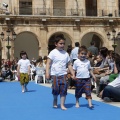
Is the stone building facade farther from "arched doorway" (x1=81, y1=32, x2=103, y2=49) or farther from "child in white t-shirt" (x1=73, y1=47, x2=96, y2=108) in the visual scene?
"child in white t-shirt" (x1=73, y1=47, x2=96, y2=108)

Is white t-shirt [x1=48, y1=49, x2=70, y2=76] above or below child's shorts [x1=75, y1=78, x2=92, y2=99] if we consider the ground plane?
above

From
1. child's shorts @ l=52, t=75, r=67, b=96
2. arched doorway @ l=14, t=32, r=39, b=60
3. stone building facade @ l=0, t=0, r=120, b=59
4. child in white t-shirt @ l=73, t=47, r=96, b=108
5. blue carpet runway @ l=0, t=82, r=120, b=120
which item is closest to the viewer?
blue carpet runway @ l=0, t=82, r=120, b=120

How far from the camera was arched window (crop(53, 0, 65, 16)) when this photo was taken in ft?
105

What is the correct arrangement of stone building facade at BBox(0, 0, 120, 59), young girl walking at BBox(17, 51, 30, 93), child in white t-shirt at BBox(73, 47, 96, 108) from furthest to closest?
stone building facade at BBox(0, 0, 120, 59) → young girl walking at BBox(17, 51, 30, 93) → child in white t-shirt at BBox(73, 47, 96, 108)

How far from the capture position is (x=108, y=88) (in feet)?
34.0

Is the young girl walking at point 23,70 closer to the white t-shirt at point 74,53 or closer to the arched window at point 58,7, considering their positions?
the white t-shirt at point 74,53

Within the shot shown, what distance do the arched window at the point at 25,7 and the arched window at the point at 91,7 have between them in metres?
5.33

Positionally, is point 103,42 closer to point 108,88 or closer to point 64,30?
point 64,30

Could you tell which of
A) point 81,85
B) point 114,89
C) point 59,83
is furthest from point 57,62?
point 114,89

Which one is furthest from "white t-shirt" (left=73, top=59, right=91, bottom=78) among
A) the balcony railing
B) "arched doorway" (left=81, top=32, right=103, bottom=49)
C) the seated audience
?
"arched doorway" (left=81, top=32, right=103, bottom=49)

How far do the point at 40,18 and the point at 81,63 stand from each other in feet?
70.6

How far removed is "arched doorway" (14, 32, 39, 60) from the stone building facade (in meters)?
0.58

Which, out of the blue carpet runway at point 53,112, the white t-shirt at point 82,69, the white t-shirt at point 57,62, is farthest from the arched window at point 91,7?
the white t-shirt at point 57,62

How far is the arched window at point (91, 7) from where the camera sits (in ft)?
110
